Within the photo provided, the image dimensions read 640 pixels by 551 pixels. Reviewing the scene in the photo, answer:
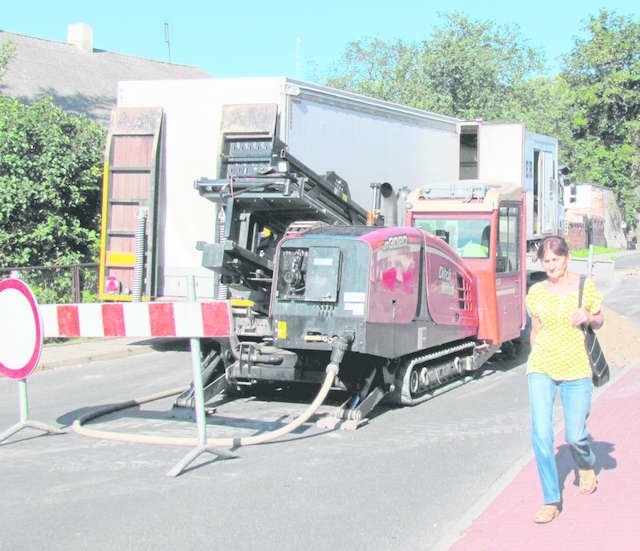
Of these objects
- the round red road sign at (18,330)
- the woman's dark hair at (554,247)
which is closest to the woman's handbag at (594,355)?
the woman's dark hair at (554,247)

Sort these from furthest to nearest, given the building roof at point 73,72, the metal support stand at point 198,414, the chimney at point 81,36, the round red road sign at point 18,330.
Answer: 1. the chimney at point 81,36
2. the building roof at point 73,72
3. the round red road sign at point 18,330
4. the metal support stand at point 198,414

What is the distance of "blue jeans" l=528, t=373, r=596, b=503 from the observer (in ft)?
17.3

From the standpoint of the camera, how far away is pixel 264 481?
6.45 meters

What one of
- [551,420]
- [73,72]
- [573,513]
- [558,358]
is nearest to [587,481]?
[573,513]

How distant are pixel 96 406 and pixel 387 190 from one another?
5883mm

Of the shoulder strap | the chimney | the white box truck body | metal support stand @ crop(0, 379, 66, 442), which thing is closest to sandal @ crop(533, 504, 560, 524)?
the shoulder strap

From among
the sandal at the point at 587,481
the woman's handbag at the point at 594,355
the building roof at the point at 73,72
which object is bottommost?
the sandal at the point at 587,481

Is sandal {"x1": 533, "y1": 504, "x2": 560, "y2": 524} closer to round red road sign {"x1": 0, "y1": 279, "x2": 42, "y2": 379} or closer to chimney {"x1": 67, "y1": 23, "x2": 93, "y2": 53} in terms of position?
round red road sign {"x1": 0, "y1": 279, "x2": 42, "y2": 379}

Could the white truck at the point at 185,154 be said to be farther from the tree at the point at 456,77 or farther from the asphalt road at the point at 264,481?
the tree at the point at 456,77

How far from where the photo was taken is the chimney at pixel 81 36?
125 feet

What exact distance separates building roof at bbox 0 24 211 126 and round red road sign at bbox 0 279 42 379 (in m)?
23.2

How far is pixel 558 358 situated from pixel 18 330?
462cm

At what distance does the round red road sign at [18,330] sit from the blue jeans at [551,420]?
14.0ft

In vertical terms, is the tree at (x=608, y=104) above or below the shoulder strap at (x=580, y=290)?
above
